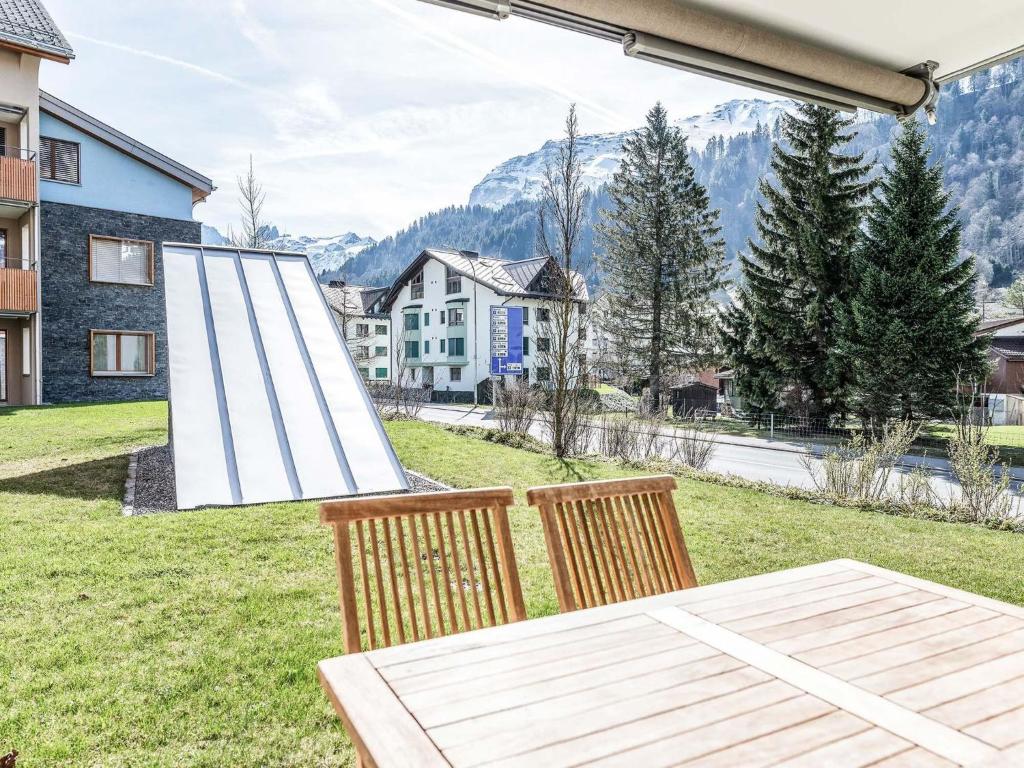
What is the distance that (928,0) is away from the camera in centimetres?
261

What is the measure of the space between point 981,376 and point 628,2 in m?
17.4

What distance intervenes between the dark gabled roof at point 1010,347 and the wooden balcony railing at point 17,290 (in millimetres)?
39674

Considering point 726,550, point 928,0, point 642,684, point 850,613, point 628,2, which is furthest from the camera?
point 726,550

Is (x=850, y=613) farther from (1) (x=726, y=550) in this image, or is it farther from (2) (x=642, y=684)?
(1) (x=726, y=550)

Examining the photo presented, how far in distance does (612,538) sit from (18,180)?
17.8 metres

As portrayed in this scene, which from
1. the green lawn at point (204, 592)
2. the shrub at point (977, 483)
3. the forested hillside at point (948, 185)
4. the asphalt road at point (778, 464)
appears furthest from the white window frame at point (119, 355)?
the forested hillside at point (948, 185)

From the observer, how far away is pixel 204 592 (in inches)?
154

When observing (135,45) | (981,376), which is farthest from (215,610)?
(135,45)

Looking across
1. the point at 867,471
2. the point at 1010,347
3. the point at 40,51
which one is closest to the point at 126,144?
the point at 40,51

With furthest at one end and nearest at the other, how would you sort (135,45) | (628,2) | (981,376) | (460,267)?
1. (460,267)
2. (135,45)
3. (981,376)
4. (628,2)

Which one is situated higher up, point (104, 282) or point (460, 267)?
point (460, 267)

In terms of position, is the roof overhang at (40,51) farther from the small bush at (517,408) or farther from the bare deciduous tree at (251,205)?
the small bush at (517,408)

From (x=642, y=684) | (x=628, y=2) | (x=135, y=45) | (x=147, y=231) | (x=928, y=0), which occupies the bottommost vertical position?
(x=642, y=684)

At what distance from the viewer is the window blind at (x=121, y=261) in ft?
55.7
